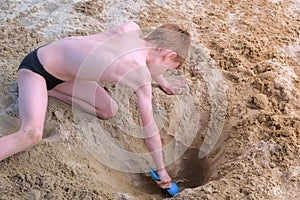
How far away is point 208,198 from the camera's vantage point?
2.11m

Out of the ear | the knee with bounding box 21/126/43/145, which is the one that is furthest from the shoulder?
the knee with bounding box 21/126/43/145

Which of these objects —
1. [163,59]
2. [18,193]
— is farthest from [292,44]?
[18,193]

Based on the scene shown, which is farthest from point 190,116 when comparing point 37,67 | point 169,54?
point 37,67

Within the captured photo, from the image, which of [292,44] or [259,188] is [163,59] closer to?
[259,188]

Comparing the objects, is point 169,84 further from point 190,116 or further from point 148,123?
point 148,123

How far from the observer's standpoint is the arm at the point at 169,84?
273 cm

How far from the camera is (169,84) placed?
9.14 feet

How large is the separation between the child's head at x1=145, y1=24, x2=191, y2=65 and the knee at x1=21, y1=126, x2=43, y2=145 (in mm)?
666

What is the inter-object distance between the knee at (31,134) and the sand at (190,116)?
0.23 feet

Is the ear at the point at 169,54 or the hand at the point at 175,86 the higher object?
the ear at the point at 169,54

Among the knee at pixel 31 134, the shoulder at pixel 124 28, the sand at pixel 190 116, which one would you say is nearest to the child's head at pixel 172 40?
the shoulder at pixel 124 28

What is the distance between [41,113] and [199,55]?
109 centimetres

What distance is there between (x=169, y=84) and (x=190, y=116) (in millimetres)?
200

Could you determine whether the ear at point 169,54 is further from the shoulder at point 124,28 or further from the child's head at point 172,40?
the shoulder at point 124,28
